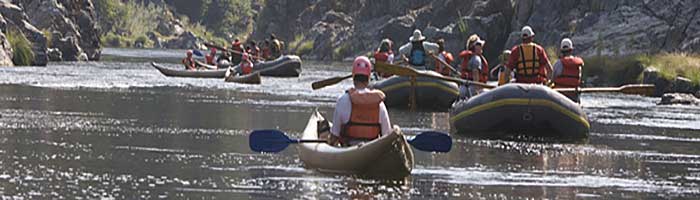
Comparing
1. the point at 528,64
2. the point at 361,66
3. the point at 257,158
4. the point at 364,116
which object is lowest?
the point at 257,158

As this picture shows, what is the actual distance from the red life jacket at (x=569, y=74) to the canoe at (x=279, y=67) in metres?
29.4

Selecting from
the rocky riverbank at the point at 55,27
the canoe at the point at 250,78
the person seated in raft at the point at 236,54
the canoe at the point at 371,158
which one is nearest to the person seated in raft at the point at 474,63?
the canoe at the point at 371,158

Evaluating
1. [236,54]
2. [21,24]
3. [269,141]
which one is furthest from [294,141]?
[21,24]

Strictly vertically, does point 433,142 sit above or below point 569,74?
below

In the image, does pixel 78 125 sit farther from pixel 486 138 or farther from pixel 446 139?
pixel 446 139

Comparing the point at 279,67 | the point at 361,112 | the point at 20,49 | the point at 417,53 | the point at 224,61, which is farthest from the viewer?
the point at 20,49

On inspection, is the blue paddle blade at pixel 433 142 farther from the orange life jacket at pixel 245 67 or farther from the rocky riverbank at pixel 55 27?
the rocky riverbank at pixel 55 27

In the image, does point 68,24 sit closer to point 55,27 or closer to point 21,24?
point 55,27

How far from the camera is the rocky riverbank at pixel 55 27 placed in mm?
63812

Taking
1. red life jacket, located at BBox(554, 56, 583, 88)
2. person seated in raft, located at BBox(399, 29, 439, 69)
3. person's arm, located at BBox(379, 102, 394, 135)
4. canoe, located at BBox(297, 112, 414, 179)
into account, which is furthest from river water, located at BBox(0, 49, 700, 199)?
person seated in raft, located at BBox(399, 29, 439, 69)

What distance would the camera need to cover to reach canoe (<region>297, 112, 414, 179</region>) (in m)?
16.2

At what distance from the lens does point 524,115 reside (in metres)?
23.2

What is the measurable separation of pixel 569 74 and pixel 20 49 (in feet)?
125

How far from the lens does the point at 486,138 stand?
23578 mm
